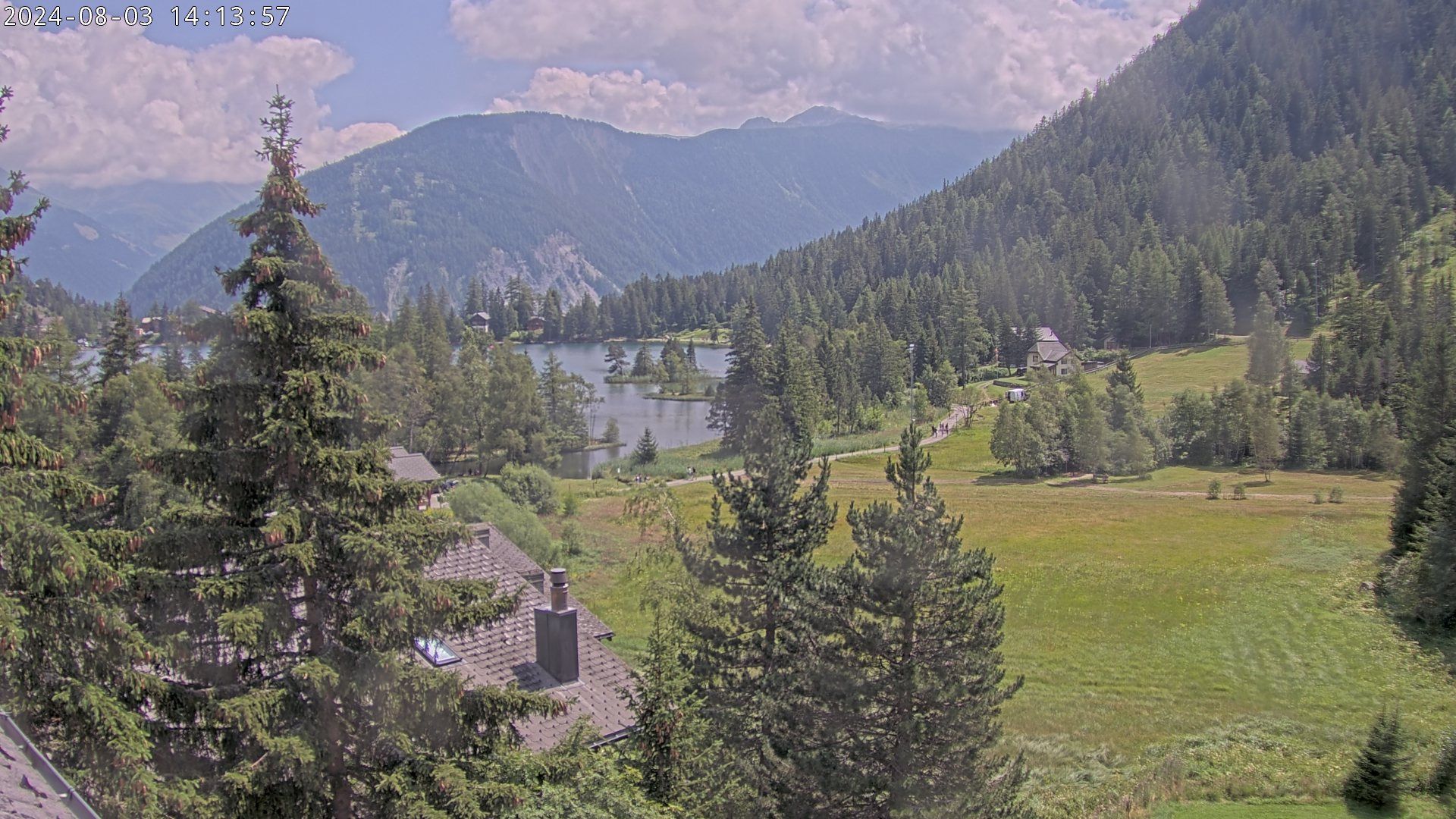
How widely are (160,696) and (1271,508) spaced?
48765 mm

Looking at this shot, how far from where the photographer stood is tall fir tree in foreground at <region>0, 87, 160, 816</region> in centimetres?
812

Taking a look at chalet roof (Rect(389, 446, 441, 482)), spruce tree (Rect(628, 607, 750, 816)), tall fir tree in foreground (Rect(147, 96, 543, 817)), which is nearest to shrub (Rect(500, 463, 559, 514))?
chalet roof (Rect(389, 446, 441, 482))

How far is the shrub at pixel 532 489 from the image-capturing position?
4812cm

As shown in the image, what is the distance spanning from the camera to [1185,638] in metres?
29.1

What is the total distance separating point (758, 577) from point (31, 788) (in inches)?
407

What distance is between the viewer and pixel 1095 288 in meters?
120

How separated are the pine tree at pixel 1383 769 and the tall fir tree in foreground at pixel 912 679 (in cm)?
931

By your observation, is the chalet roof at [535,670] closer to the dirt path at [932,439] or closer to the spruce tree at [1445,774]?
the spruce tree at [1445,774]

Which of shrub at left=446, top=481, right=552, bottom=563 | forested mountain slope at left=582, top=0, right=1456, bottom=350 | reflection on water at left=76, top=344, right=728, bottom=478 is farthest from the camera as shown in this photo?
forested mountain slope at left=582, top=0, right=1456, bottom=350

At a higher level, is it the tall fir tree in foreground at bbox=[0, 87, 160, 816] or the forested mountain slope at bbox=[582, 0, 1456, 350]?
the forested mountain slope at bbox=[582, 0, 1456, 350]

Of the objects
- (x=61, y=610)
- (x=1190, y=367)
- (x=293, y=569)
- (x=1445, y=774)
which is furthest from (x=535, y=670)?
(x=1190, y=367)

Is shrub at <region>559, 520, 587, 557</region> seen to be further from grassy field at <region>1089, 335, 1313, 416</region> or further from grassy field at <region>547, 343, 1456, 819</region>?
grassy field at <region>1089, 335, 1313, 416</region>

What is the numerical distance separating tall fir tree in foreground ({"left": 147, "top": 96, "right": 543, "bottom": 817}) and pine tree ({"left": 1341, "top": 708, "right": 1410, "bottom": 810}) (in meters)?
16.8

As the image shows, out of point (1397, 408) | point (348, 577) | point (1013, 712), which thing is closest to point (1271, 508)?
point (1397, 408)
